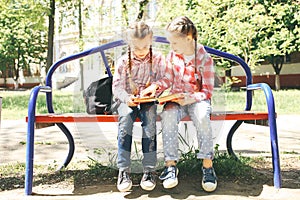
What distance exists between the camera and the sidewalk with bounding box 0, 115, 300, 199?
3346 mm

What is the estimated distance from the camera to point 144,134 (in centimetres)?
313

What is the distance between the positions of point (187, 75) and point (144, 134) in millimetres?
490

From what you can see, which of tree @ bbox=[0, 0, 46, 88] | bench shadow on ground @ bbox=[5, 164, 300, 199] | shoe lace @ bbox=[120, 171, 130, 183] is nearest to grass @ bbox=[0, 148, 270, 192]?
bench shadow on ground @ bbox=[5, 164, 300, 199]

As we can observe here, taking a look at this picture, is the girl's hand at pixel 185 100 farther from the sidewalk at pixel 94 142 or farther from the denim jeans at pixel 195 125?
the sidewalk at pixel 94 142

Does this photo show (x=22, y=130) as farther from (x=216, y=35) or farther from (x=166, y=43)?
(x=216, y=35)

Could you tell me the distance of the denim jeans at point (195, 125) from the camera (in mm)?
3096

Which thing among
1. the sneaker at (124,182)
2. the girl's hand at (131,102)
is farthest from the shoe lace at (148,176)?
the girl's hand at (131,102)

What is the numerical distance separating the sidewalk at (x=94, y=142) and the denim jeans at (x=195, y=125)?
228 millimetres

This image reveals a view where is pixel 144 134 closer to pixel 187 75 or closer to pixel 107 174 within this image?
pixel 187 75

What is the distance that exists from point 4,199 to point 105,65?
1.62 metres

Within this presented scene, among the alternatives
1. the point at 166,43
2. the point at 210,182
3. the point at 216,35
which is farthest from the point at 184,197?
the point at 216,35

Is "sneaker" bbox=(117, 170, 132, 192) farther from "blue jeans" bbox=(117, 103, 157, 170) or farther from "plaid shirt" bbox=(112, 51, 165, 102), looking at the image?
"plaid shirt" bbox=(112, 51, 165, 102)

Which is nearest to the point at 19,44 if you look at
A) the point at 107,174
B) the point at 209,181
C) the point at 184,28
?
the point at 107,174

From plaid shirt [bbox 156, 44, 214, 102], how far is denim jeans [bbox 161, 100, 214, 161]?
12 centimetres
